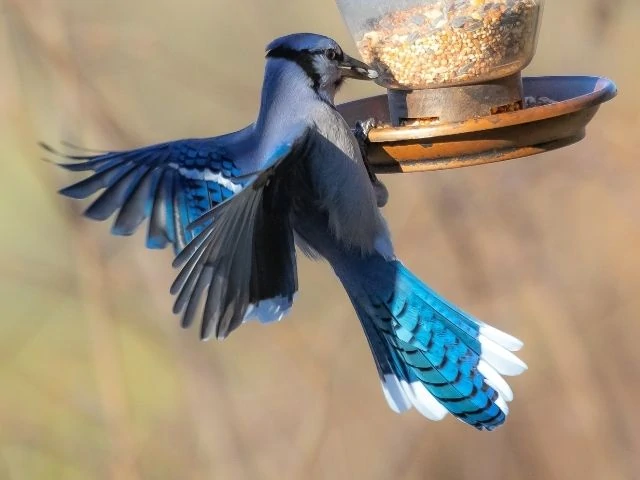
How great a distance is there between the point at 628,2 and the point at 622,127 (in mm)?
522

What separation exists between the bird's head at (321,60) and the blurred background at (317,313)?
61.1 inches

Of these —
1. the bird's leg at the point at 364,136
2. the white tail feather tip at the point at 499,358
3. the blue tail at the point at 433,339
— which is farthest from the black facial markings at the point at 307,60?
the white tail feather tip at the point at 499,358

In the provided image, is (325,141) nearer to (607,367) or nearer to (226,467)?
(226,467)

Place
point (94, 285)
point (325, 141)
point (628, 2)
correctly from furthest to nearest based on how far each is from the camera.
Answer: point (628, 2), point (94, 285), point (325, 141)

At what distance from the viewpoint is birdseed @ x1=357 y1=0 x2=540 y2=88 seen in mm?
2236

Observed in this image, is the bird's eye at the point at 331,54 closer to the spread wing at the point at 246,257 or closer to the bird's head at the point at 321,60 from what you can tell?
the bird's head at the point at 321,60

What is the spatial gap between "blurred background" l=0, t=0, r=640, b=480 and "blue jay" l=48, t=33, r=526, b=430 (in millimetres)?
1412

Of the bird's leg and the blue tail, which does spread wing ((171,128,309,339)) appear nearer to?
the bird's leg

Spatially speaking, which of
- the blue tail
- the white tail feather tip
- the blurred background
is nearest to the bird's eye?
the blue tail

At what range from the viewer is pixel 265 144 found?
7.58 feet

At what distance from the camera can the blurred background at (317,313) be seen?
382cm

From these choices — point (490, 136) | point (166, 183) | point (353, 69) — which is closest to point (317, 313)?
point (166, 183)

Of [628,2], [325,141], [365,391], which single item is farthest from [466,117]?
[365,391]

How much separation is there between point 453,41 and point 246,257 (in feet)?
2.32
